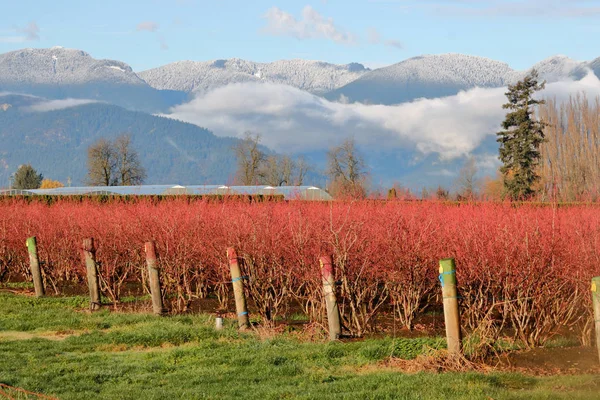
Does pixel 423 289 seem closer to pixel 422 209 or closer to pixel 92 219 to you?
pixel 422 209

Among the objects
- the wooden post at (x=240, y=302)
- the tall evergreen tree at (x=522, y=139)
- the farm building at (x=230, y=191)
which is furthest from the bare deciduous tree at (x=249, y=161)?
the wooden post at (x=240, y=302)

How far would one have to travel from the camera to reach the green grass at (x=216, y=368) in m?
8.00

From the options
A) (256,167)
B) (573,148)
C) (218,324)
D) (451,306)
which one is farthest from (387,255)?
(256,167)

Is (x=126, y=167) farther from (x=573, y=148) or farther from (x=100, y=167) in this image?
Answer: (x=573, y=148)

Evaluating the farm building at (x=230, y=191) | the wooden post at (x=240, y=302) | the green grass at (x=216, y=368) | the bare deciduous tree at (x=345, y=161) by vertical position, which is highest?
the bare deciduous tree at (x=345, y=161)

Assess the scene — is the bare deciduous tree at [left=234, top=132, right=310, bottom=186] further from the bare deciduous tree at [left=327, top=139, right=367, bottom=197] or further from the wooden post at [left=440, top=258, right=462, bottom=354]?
the wooden post at [left=440, top=258, right=462, bottom=354]

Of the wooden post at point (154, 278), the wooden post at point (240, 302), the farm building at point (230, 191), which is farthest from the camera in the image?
the farm building at point (230, 191)

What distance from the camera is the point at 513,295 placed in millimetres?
11445

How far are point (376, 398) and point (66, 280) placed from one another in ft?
43.8

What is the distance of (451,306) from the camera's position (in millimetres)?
9180

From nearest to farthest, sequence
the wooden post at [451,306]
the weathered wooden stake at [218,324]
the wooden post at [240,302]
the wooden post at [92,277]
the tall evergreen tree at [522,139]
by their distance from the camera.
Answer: the wooden post at [451,306]
the weathered wooden stake at [218,324]
the wooden post at [240,302]
the wooden post at [92,277]
the tall evergreen tree at [522,139]

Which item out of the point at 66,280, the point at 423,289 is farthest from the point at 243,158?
the point at 423,289

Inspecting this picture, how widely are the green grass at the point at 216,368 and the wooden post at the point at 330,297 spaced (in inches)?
19.4

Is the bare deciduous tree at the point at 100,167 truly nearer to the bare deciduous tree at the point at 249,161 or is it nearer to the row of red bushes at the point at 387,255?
the bare deciduous tree at the point at 249,161
